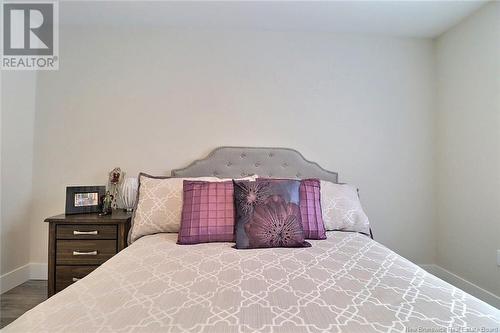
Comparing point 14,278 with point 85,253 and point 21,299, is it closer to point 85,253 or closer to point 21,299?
point 21,299

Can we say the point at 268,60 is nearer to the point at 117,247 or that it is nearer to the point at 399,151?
the point at 399,151

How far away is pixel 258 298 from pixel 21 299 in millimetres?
2305

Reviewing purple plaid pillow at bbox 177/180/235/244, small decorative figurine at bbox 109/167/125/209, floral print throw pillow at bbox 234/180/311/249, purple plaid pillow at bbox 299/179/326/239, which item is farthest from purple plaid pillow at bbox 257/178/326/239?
small decorative figurine at bbox 109/167/125/209

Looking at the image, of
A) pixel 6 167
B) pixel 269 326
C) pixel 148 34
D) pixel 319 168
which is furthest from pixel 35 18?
pixel 269 326

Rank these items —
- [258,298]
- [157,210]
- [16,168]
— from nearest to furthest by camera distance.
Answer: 1. [258,298]
2. [157,210]
3. [16,168]

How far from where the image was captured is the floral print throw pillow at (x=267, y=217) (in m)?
1.61

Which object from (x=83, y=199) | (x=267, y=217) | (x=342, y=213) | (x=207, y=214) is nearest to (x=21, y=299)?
(x=83, y=199)

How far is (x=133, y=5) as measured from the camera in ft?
7.48

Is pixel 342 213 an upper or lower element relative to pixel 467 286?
upper

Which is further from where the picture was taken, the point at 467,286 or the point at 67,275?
the point at 467,286

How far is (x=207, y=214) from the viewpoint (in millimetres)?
1771

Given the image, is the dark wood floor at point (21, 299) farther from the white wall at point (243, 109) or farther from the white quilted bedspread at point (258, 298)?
the white quilted bedspread at point (258, 298)

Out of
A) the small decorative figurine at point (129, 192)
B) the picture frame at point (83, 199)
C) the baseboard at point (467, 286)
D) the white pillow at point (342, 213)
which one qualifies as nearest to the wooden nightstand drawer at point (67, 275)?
the picture frame at point (83, 199)

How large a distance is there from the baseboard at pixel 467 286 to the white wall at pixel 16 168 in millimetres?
3877
